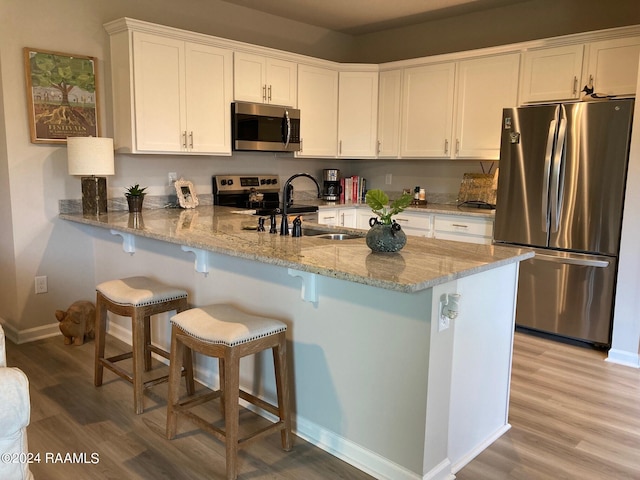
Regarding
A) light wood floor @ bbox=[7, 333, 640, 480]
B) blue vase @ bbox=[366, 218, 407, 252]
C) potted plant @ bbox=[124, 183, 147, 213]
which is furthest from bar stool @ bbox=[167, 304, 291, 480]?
potted plant @ bbox=[124, 183, 147, 213]

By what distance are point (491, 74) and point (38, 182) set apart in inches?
143

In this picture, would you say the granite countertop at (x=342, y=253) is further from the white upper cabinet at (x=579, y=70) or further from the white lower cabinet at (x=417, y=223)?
the white upper cabinet at (x=579, y=70)

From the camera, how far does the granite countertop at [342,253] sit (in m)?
1.82

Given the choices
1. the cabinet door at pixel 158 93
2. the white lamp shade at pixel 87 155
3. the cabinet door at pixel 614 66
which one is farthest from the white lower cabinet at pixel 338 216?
the cabinet door at pixel 614 66

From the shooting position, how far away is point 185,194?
13.9 feet

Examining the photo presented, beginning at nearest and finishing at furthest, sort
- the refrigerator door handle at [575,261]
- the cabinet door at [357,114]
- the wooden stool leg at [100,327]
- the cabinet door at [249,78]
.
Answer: the wooden stool leg at [100,327]
the refrigerator door handle at [575,261]
the cabinet door at [249,78]
the cabinet door at [357,114]

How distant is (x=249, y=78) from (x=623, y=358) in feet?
11.5

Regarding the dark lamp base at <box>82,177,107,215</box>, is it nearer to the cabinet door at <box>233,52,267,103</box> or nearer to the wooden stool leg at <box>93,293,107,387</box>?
the wooden stool leg at <box>93,293,107,387</box>

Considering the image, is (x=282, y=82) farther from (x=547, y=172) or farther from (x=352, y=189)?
(x=547, y=172)

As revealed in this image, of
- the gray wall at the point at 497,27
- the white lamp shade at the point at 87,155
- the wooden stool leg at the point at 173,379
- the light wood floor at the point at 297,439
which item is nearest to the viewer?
the light wood floor at the point at 297,439

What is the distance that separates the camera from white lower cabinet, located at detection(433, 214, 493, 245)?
4.24 m

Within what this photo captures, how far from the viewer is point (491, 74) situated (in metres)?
4.32

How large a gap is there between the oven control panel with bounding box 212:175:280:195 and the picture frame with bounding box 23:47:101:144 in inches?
43.1

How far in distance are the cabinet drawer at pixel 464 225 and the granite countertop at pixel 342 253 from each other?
1723mm
